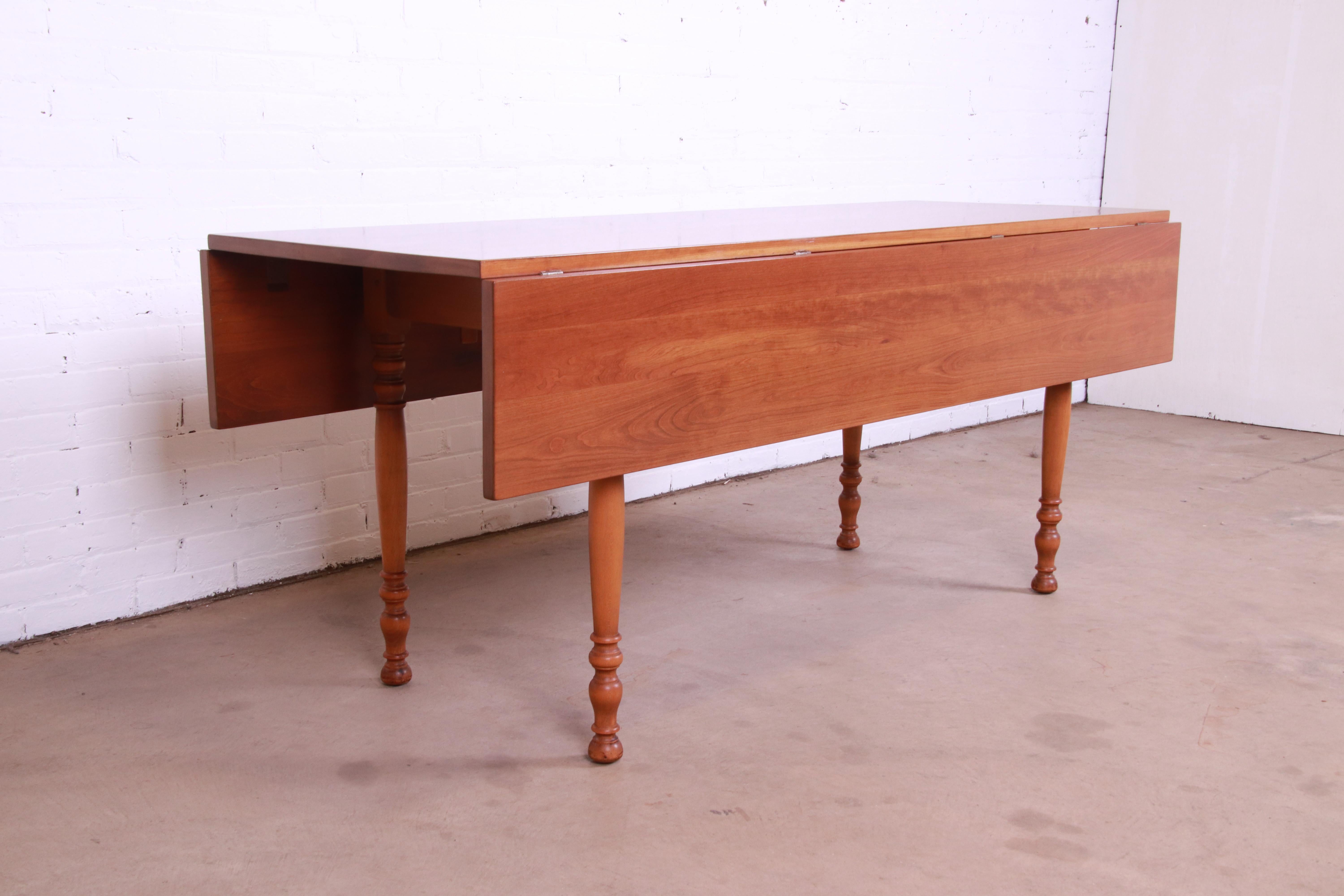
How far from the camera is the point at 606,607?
76.3 inches

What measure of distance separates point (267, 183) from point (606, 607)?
4.35 ft

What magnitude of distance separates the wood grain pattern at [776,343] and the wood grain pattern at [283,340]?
61 centimetres

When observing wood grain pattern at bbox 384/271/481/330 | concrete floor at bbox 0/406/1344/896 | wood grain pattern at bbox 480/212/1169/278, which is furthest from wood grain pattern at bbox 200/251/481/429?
wood grain pattern at bbox 480/212/1169/278

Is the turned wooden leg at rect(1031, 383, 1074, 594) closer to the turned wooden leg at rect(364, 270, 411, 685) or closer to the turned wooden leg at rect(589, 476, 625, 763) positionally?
the turned wooden leg at rect(589, 476, 625, 763)

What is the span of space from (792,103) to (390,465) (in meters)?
2.10

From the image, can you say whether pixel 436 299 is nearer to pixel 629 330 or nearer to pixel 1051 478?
pixel 629 330

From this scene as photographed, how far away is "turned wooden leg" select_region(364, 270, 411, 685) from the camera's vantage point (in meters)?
2.10

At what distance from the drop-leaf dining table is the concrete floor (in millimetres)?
218

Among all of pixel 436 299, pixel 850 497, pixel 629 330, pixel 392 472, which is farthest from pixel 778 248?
pixel 850 497

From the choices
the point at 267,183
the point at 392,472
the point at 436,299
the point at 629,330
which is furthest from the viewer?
the point at 267,183

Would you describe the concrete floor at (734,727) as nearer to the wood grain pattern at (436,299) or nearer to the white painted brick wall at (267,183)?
the white painted brick wall at (267,183)

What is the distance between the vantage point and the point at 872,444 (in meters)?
4.29

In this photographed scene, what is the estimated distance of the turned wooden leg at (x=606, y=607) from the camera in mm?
1899

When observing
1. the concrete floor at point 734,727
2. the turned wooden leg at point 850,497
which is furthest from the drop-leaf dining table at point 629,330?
the turned wooden leg at point 850,497
